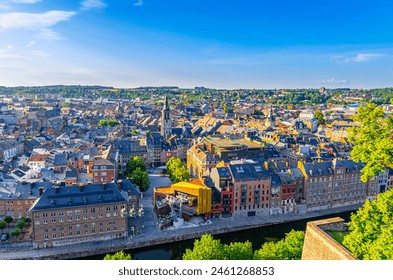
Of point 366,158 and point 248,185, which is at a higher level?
point 366,158

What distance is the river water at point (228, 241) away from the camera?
71.0ft

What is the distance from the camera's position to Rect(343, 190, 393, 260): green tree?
777 centimetres

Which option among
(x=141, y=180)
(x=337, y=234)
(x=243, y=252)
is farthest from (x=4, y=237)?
(x=337, y=234)

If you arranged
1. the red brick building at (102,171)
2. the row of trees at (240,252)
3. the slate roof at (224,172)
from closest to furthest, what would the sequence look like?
1. the row of trees at (240,252)
2. the slate roof at (224,172)
3. the red brick building at (102,171)

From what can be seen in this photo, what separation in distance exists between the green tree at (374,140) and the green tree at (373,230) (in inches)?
30.6

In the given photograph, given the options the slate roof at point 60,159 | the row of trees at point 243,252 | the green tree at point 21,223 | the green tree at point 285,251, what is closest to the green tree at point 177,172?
the slate roof at point 60,159

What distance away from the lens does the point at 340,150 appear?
42.4 m

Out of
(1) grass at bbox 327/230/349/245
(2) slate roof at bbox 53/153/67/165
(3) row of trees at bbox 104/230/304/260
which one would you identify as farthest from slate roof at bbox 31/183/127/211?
(1) grass at bbox 327/230/349/245

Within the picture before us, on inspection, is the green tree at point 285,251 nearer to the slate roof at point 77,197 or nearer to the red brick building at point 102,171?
the slate roof at point 77,197

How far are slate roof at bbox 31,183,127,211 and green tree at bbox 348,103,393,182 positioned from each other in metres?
16.5
